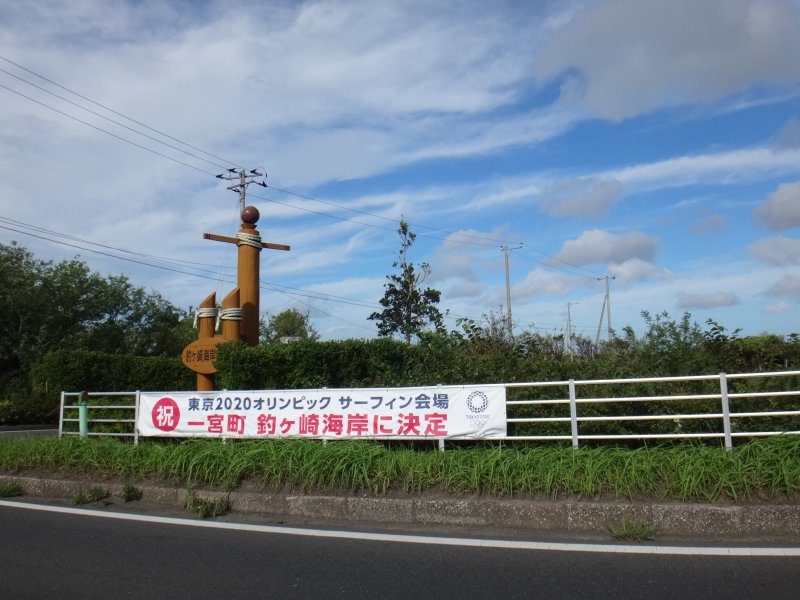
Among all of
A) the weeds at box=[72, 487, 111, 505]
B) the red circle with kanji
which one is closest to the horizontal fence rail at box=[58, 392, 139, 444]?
the red circle with kanji

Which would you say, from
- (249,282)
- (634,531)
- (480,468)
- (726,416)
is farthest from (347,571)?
(249,282)

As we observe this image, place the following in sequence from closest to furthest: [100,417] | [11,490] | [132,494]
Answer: [132,494] < [11,490] < [100,417]

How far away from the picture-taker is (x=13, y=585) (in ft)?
15.0

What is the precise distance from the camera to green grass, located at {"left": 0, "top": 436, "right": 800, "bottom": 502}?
5.68 metres


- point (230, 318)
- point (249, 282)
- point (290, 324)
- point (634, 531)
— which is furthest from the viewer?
point (290, 324)

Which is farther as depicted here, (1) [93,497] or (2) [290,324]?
(2) [290,324]

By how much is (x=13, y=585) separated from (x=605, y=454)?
16.8ft

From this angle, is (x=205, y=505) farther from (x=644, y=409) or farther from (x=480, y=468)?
(x=644, y=409)

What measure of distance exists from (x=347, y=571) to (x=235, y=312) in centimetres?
955

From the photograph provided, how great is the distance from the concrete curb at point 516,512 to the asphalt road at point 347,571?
2.16ft

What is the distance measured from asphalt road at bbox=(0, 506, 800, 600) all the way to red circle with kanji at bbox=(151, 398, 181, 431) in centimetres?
403

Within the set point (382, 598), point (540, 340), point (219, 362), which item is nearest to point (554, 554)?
point (382, 598)

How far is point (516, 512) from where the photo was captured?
584 centimetres

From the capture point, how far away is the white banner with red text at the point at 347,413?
7.79m
